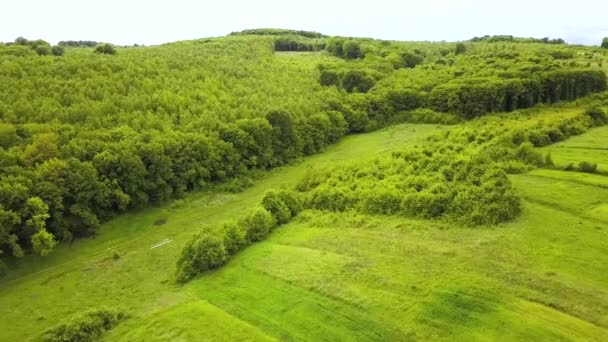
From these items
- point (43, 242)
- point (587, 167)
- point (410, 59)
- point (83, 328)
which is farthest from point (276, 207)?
Result: point (410, 59)

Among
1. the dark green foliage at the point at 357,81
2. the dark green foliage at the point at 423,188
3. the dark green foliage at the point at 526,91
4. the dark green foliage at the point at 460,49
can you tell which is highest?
the dark green foliage at the point at 460,49

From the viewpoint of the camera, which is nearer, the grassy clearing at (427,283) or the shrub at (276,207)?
the grassy clearing at (427,283)

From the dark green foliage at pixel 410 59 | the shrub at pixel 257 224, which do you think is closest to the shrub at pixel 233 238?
the shrub at pixel 257 224

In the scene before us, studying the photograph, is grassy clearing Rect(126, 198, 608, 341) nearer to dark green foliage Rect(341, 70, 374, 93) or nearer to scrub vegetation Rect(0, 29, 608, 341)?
scrub vegetation Rect(0, 29, 608, 341)

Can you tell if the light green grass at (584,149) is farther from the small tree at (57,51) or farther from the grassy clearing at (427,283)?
the small tree at (57,51)

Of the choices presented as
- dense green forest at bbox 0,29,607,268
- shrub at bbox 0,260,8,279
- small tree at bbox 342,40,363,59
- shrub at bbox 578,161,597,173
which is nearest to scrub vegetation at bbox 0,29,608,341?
shrub at bbox 578,161,597,173

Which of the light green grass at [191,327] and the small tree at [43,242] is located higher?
the small tree at [43,242]

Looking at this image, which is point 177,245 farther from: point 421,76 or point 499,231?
point 421,76

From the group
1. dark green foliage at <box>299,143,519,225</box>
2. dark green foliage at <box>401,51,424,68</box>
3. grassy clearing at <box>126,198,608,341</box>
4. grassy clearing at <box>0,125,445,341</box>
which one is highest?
dark green foliage at <box>401,51,424,68</box>
